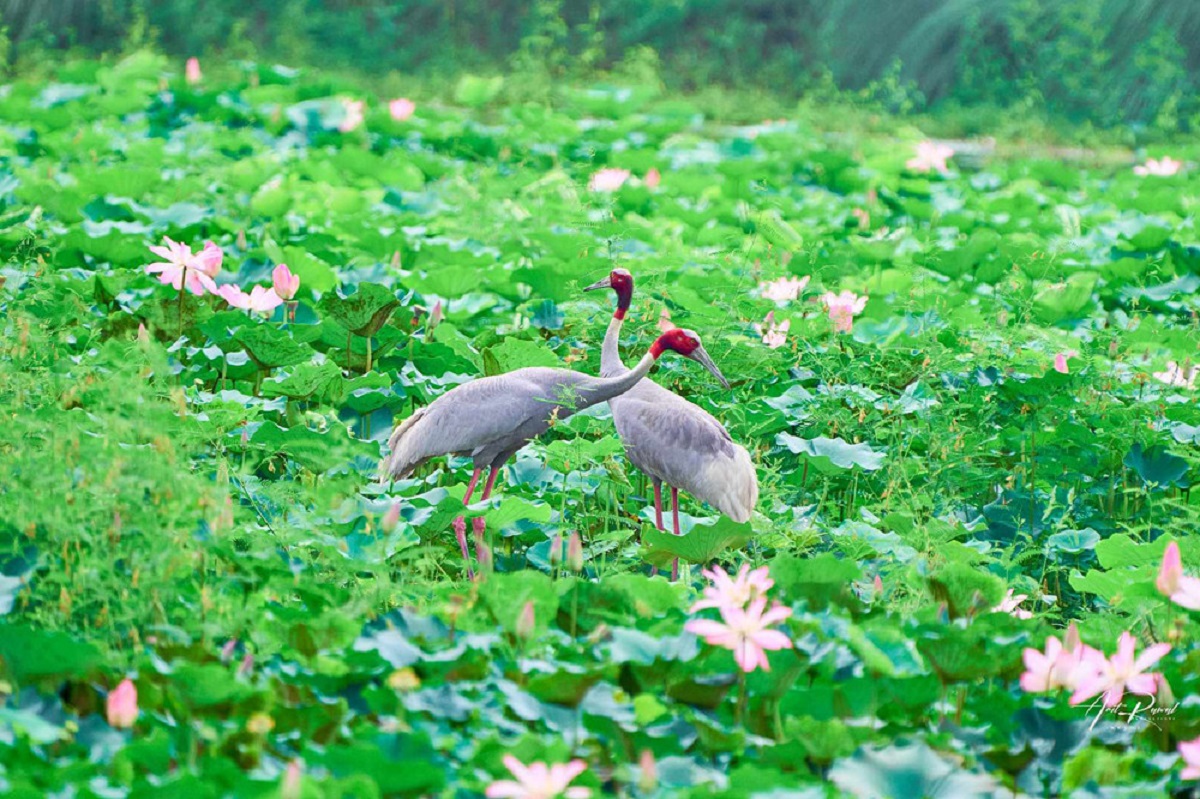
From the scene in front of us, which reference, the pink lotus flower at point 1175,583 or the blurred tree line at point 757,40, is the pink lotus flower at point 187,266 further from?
the blurred tree line at point 757,40

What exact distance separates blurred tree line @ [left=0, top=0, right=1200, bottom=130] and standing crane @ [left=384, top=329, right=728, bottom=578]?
668 cm

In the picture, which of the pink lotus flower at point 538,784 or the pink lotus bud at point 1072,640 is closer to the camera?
the pink lotus flower at point 538,784

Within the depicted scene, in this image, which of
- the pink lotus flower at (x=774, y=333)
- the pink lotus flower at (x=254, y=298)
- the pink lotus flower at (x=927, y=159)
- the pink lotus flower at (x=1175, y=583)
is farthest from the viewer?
the pink lotus flower at (x=927, y=159)

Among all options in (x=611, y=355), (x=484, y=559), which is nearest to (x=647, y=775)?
(x=484, y=559)

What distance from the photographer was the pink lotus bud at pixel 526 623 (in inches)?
Answer: 97.6

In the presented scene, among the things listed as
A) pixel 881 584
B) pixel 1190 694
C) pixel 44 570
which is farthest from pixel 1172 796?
pixel 44 570

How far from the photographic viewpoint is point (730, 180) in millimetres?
7445

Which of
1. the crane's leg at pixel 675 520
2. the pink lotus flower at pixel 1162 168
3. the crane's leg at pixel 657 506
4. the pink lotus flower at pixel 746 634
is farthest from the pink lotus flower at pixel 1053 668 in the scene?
the pink lotus flower at pixel 1162 168

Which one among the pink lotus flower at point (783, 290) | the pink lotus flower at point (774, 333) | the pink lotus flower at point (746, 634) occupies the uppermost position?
the pink lotus flower at point (746, 634)

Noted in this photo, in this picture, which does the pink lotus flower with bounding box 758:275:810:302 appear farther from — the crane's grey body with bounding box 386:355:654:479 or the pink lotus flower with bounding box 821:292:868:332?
the crane's grey body with bounding box 386:355:654:479

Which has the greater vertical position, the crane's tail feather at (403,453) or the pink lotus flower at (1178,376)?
the crane's tail feather at (403,453)

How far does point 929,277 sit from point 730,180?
181cm

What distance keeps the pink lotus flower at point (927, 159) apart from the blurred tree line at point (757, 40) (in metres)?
2.51

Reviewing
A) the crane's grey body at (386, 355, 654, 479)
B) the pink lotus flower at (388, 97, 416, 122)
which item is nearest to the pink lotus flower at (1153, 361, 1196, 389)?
the crane's grey body at (386, 355, 654, 479)
